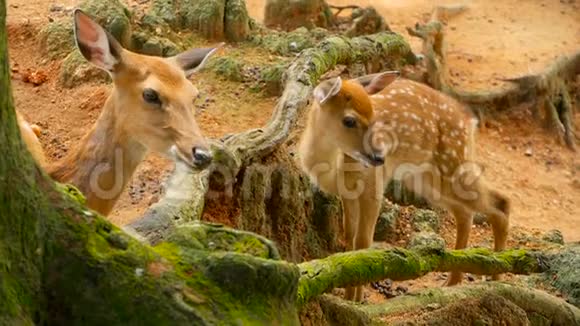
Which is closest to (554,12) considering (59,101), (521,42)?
(521,42)

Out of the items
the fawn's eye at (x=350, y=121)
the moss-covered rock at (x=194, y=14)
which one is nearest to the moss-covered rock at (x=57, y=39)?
the moss-covered rock at (x=194, y=14)

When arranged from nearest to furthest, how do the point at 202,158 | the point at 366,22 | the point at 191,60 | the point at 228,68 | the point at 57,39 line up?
the point at 202,158
the point at 191,60
the point at 57,39
the point at 228,68
the point at 366,22

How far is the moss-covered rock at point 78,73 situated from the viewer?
7852 mm

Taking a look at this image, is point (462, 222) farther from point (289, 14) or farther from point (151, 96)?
point (289, 14)

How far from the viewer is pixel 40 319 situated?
2.81 meters

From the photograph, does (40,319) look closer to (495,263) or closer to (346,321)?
(346,321)

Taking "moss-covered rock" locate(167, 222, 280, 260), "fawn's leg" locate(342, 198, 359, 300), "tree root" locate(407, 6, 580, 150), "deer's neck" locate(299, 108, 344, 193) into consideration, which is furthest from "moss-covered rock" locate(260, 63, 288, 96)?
"moss-covered rock" locate(167, 222, 280, 260)

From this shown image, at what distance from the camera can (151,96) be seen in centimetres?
491

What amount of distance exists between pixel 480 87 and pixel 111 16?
190 inches

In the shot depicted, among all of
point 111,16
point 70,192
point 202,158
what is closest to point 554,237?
point 111,16

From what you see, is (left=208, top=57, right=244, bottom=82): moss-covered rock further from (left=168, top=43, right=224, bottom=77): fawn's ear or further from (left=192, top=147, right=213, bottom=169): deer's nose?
(left=192, top=147, right=213, bottom=169): deer's nose

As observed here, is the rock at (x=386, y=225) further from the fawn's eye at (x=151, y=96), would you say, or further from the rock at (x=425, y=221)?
the fawn's eye at (x=151, y=96)

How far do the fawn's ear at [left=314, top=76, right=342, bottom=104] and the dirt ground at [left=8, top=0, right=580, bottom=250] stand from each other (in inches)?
46.1

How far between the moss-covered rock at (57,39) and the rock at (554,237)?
428cm
